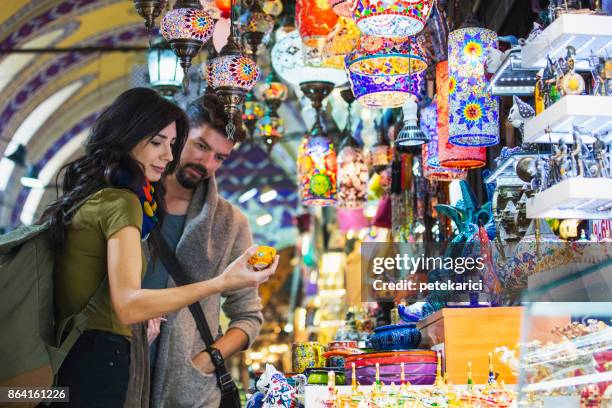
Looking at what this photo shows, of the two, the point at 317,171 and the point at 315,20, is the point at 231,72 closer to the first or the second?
the point at 315,20

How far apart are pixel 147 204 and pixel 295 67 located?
1910mm

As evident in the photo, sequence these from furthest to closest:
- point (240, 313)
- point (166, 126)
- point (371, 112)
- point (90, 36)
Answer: point (90, 36)
point (371, 112)
point (240, 313)
point (166, 126)

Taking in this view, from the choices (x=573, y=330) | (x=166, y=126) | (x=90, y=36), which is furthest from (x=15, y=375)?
(x=90, y=36)

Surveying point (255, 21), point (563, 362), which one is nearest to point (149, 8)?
point (255, 21)

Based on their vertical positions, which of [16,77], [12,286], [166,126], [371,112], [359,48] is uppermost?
[16,77]

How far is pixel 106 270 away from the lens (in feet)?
8.45

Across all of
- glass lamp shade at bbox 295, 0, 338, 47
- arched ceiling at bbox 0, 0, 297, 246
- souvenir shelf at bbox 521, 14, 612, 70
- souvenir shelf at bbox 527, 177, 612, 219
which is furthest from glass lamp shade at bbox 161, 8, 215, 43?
arched ceiling at bbox 0, 0, 297, 246

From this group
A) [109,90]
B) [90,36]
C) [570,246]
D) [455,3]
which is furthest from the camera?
[109,90]

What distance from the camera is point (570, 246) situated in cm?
261

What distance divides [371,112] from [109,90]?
846 cm

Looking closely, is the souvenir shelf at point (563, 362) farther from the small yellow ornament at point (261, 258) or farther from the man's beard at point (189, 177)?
the man's beard at point (189, 177)

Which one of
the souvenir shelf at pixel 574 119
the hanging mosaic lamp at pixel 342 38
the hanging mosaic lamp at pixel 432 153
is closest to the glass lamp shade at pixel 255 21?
the hanging mosaic lamp at pixel 342 38

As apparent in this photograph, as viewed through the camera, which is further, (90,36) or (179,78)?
(90,36)

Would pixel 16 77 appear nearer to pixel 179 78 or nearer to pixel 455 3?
pixel 179 78
